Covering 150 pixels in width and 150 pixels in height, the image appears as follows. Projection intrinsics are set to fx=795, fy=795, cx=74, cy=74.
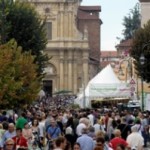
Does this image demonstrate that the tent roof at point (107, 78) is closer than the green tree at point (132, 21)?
Yes

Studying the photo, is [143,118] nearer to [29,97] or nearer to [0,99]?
[0,99]

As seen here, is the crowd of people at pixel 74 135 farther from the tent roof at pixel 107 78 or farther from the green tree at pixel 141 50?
the green tree at pixel 141 50

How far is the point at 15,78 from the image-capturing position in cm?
4088

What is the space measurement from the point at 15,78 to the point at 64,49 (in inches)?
2306

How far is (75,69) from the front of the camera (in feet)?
325

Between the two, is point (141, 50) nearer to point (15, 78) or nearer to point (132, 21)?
point (15, 78)

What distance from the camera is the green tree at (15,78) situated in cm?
3491

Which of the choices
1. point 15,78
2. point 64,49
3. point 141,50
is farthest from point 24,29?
point 64,49

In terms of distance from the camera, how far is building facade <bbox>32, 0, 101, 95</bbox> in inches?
3890

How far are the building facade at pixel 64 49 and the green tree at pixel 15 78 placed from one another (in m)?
52.5

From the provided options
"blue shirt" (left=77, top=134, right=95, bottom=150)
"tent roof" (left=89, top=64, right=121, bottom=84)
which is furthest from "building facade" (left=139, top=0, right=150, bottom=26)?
"blue shirt" (left=77, top=134, right=95, bottom=150)

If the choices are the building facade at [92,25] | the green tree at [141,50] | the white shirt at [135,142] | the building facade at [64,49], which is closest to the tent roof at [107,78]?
the green tree at [141,50]

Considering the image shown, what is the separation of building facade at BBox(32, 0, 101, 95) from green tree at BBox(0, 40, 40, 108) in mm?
52506

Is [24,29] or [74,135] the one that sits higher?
[24,29]
